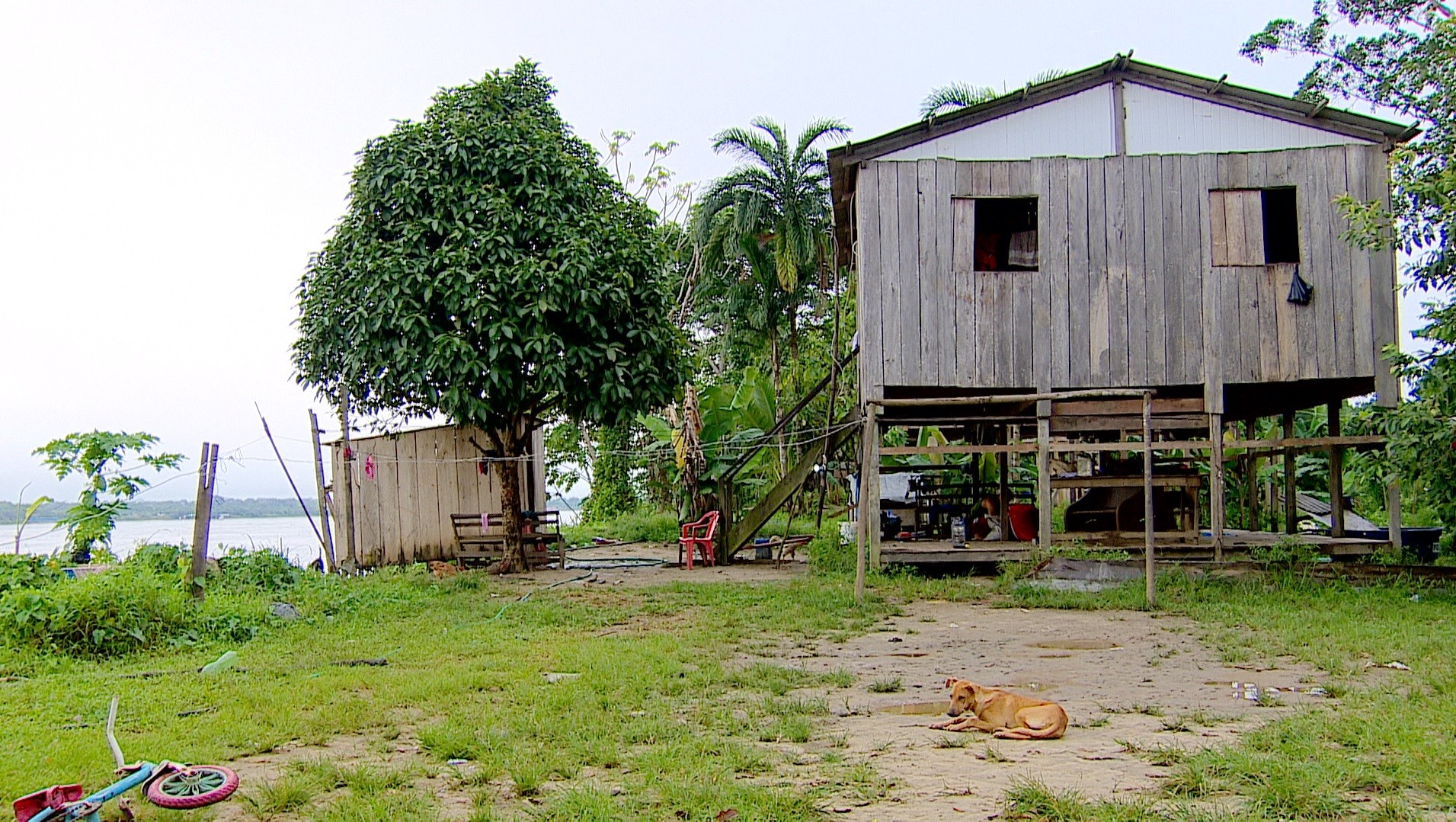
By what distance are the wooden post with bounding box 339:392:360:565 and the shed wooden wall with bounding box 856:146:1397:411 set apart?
6.95 meters

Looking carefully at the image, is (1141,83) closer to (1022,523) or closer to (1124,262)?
(1124,262)

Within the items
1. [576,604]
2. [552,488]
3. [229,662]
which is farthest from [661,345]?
[552,488]

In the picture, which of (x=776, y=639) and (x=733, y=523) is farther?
(x=733, y=523)

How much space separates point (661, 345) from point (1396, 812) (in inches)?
466

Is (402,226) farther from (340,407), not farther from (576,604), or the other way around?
(576,604)

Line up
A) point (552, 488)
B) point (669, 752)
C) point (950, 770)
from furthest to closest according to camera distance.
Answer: point (552, 488) < point (669, 752) < point (950, 770)

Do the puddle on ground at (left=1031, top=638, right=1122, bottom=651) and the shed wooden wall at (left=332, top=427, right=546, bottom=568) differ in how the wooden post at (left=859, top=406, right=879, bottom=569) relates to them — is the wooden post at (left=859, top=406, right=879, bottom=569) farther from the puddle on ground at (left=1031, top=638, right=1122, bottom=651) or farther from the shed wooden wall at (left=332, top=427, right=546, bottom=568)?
the shed wooden wall at (left=332, top=427, right=546, bottom=568)

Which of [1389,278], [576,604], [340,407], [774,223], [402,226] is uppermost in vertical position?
[774,223]

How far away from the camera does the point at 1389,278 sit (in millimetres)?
12969

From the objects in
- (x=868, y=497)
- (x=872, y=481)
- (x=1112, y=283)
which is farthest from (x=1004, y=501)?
(x=868, y=497)

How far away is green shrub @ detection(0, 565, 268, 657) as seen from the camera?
8516 mm

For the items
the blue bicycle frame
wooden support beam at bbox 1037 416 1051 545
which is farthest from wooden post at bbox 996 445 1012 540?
the blue bicycle frame

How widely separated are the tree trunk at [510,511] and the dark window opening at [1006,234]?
A: 22.5 feet

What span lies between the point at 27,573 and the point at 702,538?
8.98m
